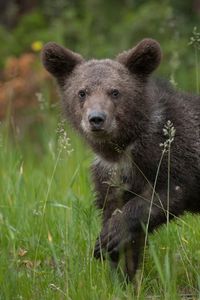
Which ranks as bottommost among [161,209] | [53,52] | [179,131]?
[161,209]

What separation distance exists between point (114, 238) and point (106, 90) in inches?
43.1

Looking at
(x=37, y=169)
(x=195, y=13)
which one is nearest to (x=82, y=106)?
(x=37, y=169)

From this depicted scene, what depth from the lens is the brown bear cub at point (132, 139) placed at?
588cm

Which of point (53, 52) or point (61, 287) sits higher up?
point (53, 52)

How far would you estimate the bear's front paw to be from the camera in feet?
19.1

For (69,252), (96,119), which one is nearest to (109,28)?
(96,119)

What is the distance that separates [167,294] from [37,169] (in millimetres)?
4405

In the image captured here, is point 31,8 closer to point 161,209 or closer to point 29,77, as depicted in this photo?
point 29,77

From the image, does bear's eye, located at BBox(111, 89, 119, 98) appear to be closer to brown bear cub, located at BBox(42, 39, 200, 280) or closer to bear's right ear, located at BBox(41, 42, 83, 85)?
brown bear cub, located at BBox(42, 39, 200, 280)

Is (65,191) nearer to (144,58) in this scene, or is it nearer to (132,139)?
(132,139)

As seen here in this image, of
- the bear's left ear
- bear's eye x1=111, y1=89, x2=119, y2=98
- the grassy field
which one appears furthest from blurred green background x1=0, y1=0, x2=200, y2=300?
bear's eye x1=111, y1=89, x2=119, y2=98

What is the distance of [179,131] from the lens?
6.18 meters

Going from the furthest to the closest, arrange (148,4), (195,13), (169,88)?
(195,13) → (148,4) → (169,88)

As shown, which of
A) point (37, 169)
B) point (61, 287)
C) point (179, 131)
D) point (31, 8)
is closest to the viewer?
point (61, 287)
